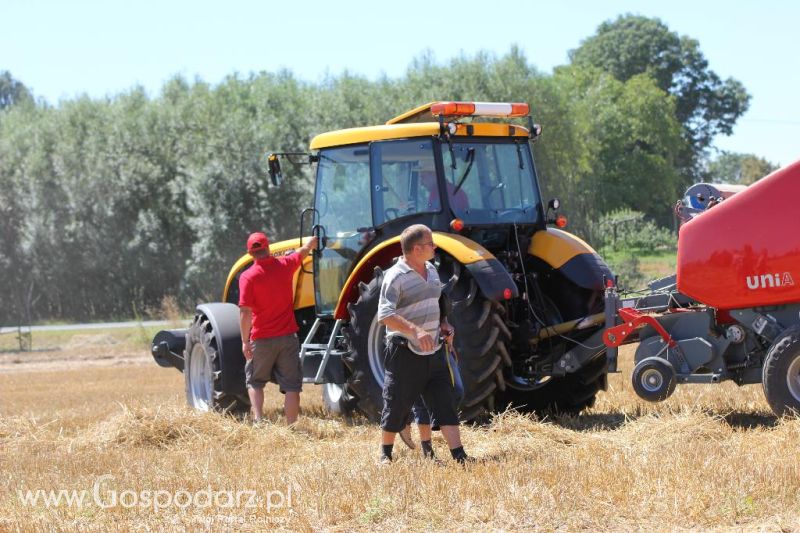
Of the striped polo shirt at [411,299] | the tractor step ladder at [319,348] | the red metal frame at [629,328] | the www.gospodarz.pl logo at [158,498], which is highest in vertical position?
the striped polo shirt at [411,299]

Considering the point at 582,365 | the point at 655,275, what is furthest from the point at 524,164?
the point at 655,275

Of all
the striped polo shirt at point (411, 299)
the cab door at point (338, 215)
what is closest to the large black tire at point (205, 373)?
the cab door at point (338, 215)

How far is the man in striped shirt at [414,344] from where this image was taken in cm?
704

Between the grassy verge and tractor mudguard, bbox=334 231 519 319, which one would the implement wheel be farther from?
the grassy verge

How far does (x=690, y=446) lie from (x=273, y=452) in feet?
9.47

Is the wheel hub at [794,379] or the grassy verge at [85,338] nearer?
the wheel hub at [794,379]

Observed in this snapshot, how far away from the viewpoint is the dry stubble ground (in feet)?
18.6

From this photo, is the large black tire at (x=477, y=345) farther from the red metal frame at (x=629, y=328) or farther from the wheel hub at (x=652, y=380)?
the wheel hub at (x=652, y=380)

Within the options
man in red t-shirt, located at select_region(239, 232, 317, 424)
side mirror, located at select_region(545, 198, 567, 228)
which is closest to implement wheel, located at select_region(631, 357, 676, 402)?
side mirror, located at select_region(545, 198, 567, 228)

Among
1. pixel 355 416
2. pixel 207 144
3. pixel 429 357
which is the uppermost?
pixel 207 144

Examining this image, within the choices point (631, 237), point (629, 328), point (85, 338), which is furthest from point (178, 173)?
point (629, 328)

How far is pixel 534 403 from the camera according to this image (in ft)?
32.7

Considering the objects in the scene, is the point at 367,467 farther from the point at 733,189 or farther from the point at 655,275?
the point at 655,275

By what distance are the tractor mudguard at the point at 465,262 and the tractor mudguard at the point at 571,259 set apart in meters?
0.75
